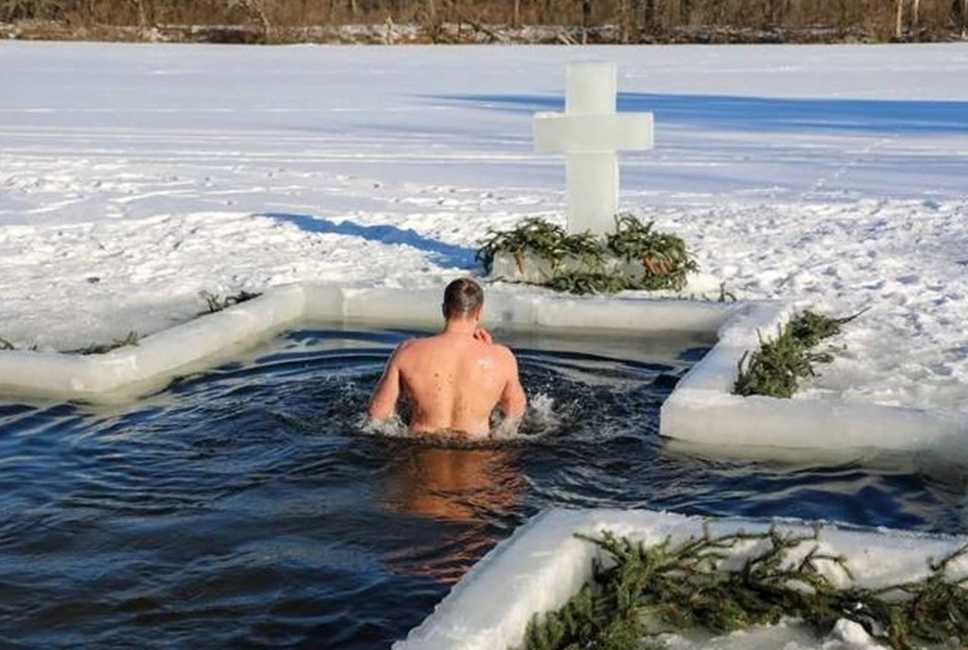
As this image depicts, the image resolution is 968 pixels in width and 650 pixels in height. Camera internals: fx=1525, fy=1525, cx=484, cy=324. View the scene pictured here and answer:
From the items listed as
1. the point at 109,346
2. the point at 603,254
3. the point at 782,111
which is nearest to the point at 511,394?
the point at 109,346

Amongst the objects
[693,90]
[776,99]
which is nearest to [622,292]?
[776,99]

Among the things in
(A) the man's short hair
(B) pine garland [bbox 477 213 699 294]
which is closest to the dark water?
(A) the man's short hair

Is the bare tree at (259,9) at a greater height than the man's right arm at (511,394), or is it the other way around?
the bare tree at (259,9)

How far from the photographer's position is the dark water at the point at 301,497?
4879 mm

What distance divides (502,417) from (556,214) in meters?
6.15

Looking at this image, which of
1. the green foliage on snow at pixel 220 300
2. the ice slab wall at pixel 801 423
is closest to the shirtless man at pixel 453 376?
the ice slab wall at pixel 801 423

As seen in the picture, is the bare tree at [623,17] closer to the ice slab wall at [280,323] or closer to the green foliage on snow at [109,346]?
the ice slab wall at [280,323]

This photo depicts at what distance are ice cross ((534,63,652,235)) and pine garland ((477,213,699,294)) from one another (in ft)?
0.53

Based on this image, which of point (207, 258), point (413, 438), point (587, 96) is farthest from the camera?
point (207, 258)

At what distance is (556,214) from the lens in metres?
12.9

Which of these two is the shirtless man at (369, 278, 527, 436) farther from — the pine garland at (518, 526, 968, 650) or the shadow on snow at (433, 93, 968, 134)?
the shadow on snow at (433, 93, 968, 134)

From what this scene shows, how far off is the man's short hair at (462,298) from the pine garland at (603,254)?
3389mm

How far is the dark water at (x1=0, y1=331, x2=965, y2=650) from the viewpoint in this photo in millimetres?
4879

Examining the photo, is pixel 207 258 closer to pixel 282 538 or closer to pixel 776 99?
pixel 282 538
